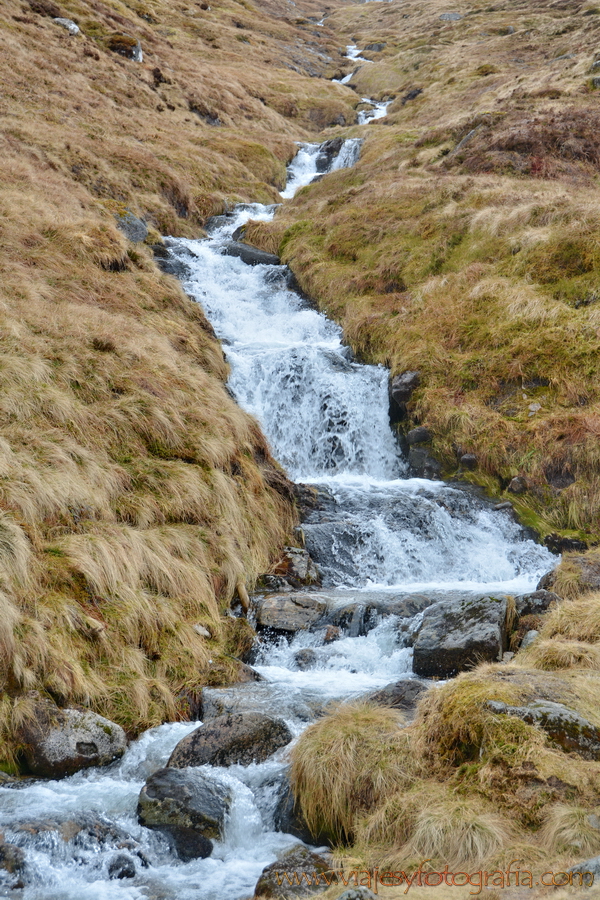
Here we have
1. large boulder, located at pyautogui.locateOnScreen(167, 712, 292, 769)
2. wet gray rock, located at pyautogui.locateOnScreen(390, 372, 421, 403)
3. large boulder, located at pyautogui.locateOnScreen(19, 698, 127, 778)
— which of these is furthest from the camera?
wet gray rock, located at pyautogui.locateOnScreen(390, 372, 421, 403)

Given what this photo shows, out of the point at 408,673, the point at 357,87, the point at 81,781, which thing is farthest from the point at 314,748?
the point at 357,87

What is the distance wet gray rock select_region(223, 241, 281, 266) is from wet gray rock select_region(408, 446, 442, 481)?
1179 cm

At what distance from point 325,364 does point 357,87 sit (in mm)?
55108

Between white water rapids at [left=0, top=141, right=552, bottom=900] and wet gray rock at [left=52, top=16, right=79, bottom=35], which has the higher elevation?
wet gray rock at [left=52, top=16, right=79, bottom=35]

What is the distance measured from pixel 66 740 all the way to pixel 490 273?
16.2m

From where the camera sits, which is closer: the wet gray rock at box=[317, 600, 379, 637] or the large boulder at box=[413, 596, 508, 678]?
the large boulder at box=[413, 596, 508, 678]

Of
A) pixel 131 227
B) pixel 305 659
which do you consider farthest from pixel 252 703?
pixel 131 227

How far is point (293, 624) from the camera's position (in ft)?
30.9

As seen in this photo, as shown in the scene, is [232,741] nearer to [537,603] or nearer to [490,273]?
[537,603]

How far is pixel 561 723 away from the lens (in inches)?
191

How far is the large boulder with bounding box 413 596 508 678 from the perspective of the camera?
7641 millimetres

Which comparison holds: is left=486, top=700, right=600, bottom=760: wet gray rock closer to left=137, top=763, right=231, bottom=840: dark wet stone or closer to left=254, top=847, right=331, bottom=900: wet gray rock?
left=254, top=847, right=331, bottom=900: wet gray rock

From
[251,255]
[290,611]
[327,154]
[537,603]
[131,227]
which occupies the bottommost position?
[290,611]

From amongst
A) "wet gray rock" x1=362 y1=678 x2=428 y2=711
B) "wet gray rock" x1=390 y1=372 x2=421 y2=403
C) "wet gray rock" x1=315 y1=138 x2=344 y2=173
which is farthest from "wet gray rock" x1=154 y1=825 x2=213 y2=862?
"wet gray rock" x1=315 y1=138 x2=344 y2=173
